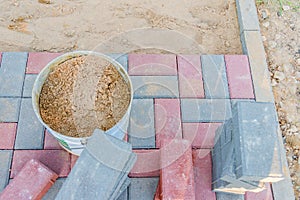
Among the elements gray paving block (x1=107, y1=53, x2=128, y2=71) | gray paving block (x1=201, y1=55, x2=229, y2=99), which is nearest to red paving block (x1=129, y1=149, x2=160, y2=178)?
gray paving block (x1=201, y1=55, x2=229, y2=99)

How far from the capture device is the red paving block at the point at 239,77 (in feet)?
9.70

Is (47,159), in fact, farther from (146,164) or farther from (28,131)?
(146,164)

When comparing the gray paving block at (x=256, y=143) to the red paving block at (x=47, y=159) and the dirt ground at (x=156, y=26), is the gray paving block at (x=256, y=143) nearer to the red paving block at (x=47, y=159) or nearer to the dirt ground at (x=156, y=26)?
the dirt ground at (x=156, y=26)

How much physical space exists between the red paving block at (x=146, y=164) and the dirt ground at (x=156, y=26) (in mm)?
984

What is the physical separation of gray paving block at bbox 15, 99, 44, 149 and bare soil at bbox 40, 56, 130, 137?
1.51ft

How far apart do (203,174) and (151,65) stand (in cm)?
100

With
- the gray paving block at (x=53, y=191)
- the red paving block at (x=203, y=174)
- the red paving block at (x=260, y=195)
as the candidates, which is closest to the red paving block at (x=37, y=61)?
the gray paving block at (x=53, y=191)

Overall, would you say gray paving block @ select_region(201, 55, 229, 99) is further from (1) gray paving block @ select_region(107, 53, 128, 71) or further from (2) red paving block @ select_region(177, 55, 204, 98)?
(1) gray paving block @ select_region(107, 53, 128, 71)

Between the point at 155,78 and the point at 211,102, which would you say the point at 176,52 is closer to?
the point at 155,78

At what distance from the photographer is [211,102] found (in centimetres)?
291

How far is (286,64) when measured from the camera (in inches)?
129

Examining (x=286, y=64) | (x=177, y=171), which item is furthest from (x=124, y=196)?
(x=286, y=64)

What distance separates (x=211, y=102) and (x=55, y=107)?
1248mm

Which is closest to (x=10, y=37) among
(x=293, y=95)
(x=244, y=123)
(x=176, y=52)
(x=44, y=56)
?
(x=44, y=56)
